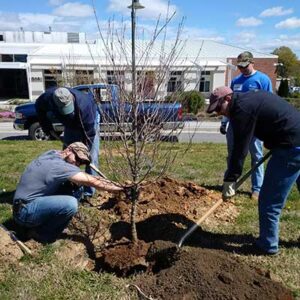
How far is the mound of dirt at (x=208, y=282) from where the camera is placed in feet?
11.0

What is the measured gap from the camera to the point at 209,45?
45375 millimetres

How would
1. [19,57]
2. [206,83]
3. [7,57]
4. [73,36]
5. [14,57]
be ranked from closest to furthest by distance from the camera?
1. [206,83]
2. [19,57]
3. [14,57]
4. [7,57]
5. [73,36]

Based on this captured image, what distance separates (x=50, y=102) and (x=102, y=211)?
1549 mm

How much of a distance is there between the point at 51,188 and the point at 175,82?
161 centimetres

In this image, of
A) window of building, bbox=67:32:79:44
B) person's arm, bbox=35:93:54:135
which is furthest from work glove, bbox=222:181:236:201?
window of building, bbox=67:32:79:44

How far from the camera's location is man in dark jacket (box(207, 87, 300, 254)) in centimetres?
380

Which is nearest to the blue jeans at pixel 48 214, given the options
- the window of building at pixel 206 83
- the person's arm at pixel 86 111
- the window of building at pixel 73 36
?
the person's arm at pixel 86 111

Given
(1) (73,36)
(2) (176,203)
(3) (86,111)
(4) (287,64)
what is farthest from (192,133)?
(4) (287,64)

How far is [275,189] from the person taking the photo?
160 inches

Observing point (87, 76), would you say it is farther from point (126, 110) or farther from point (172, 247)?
point (172, 247)

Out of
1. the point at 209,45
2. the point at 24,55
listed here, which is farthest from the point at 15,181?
the point at 209,45

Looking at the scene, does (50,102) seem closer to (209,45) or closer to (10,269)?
(10,269)

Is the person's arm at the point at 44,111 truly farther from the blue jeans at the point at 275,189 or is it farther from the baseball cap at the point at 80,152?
the blue jeans at the point at 275,189

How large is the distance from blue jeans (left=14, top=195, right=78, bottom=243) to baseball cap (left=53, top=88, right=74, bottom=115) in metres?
1.17
